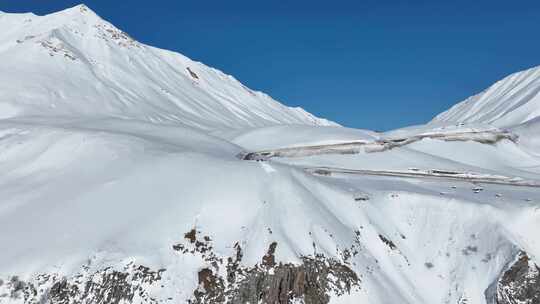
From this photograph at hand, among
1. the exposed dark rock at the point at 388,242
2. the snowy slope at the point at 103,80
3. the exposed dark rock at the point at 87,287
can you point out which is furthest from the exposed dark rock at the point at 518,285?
the snowy slope at the point at 103,80

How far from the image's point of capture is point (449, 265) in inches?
788

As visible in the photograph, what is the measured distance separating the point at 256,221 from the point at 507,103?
3319 inches

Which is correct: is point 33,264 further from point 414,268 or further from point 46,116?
point 46,116

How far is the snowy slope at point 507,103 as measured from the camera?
7481 centimetres

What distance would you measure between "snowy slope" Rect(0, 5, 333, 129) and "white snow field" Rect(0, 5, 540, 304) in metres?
20.1

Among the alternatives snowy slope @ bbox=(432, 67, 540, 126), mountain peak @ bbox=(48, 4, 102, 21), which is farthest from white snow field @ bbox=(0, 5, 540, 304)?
mountain peak @ bbox=(48, 4, 102, 21)

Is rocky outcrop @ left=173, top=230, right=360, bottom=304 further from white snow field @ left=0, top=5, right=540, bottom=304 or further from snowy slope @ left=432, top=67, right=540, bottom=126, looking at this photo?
snowy slope @ left=432, top=67, right=540, bottom=126

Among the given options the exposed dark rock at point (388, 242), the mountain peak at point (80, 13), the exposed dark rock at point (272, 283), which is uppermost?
the mountain peak at point (80, 13)

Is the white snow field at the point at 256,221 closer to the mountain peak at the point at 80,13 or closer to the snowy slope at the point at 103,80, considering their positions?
the snowy slope at the point at 103,80

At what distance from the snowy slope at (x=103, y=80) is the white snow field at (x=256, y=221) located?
20065mm

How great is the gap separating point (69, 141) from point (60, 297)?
12.0m

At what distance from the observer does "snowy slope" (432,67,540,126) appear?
74.8 metres

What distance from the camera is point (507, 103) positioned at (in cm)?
8744

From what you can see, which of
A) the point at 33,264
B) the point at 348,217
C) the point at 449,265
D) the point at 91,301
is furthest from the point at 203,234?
the point at 449,265
